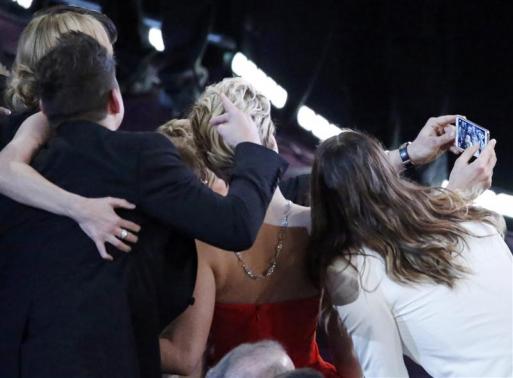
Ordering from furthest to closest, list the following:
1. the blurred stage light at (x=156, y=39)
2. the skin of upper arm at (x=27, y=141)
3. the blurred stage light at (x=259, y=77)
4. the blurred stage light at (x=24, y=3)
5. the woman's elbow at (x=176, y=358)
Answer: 1. the blurred stage light at (x=259, y=77)
2. the blurred stage light at (x=156, y=39)
3. the blurred stage light at (x=24, y=3)
4. the woman's elbow at (x=176, y=358)
5. the skin of upper arm at (x=27, y=141)

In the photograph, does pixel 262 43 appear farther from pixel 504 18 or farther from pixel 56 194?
pixel 56 194

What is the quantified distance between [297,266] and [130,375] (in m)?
0.48

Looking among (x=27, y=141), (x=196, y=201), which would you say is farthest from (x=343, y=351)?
(x=27, y=141)

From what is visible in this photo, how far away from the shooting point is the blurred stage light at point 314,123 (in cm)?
362

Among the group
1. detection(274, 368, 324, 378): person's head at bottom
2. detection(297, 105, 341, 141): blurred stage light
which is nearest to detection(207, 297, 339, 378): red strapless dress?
detection(274, 368, 324, 378): person's head at bottom

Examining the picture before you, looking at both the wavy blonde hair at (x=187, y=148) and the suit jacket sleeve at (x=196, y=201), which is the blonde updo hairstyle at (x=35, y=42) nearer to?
the wavy blonde hair at (x=187, y=148)

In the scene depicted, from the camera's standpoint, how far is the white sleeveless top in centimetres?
133

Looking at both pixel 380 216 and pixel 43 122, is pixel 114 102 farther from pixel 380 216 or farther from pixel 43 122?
pixel 380 216

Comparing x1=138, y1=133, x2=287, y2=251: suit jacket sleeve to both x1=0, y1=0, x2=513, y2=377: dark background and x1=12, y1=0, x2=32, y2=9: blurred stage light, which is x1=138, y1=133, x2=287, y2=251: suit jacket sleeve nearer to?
x1=12, y1=0, x2=32, y2=9: blurred stage light

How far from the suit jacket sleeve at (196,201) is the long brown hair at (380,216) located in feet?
0.84

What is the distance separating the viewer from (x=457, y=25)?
138 inches

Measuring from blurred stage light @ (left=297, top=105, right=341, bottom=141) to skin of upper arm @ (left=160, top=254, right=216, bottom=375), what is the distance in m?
2.19

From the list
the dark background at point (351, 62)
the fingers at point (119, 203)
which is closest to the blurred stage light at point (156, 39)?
the dark background at point (351, 62)

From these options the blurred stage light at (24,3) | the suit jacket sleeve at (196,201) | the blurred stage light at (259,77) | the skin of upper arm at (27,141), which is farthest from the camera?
the blurred stage light at (259,77)
